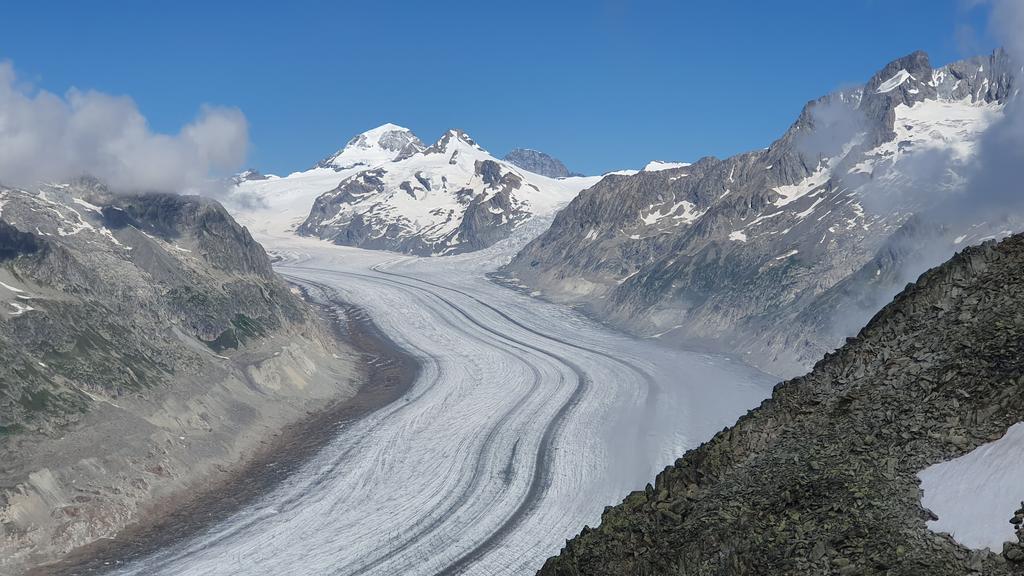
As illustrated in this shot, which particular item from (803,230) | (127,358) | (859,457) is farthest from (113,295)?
(803,230)

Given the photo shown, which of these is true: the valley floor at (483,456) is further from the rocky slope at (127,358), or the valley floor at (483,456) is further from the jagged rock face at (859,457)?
the jagged rock face at (859,457)

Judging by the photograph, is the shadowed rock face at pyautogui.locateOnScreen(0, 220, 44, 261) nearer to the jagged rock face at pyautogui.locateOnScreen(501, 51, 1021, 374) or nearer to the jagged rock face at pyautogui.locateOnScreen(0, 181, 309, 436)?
the jagged rock face at pyautogui.locateOnScreen(0, 181, 309, 436)

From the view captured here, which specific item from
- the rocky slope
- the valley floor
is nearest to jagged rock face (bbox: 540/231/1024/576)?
the valley floor

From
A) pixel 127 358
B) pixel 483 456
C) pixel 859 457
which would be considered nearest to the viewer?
pixel 859 457

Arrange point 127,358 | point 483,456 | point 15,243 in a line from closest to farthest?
1. point 483,456
2. point 127,358
3. point 15,243

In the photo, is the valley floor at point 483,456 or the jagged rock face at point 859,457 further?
the valley floor at point 483,456

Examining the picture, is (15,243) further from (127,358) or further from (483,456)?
(483,456)

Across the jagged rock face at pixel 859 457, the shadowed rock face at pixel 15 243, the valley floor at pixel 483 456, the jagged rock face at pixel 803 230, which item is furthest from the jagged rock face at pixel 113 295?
the jagged rock face at pixel 803 230
